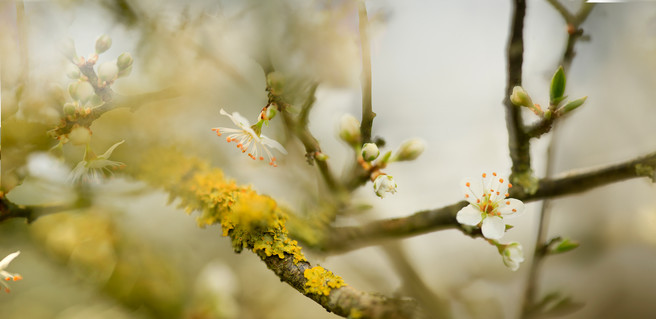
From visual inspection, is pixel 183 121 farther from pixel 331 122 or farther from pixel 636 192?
pixel 636 192

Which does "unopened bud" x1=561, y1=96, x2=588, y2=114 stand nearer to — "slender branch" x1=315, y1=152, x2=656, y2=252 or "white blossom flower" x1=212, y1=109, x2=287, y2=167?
"slender branch" x1=315, y1=152, x2=656, y2=252

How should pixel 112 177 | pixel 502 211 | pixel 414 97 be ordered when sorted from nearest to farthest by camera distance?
pixel 502 211
pixel 112 177
pixel 414 97

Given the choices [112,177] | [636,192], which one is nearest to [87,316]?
[112,177]

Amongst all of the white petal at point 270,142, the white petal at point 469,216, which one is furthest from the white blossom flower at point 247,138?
the white petal at point 469,216

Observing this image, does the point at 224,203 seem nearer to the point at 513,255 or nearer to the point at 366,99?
the point at 366,99

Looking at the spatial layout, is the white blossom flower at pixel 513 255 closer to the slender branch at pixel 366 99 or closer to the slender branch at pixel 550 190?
the slender branch at pixel 550 190

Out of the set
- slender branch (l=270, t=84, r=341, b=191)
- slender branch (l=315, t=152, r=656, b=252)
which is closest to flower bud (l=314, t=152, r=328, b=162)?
slender branch (l=270, t=84, r=341, b=191)
